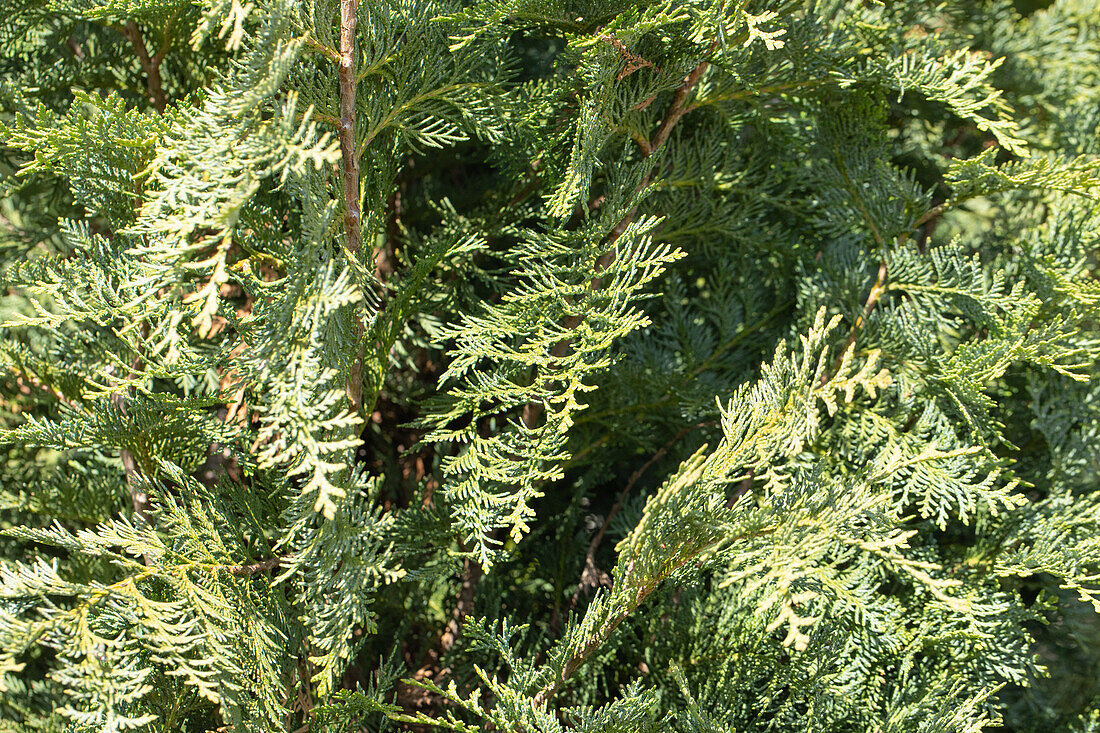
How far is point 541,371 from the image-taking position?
981 mm

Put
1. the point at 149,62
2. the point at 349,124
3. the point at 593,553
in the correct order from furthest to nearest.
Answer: the point at 593,553, the point at 149,62, the point at 349,124

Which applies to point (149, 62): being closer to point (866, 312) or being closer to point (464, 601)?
point (464, 601)

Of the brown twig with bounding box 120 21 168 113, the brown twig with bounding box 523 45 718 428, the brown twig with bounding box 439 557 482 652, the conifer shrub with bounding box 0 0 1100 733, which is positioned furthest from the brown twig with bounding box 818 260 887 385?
the brown twig with bounding box 120 21 168 113

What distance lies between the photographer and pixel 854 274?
1271mm

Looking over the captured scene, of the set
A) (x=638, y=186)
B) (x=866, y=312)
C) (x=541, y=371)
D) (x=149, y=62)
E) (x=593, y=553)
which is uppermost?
(x=149, y=62)

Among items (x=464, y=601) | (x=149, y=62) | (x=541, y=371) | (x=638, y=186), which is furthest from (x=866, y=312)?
(x=149, y=62)

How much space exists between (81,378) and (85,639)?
1.93 ft

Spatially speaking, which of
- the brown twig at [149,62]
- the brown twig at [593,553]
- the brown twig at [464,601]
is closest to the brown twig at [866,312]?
the brown twig at [593,553]

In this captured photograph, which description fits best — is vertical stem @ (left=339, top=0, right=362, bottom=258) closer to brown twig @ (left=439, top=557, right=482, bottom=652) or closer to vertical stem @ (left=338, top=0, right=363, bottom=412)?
vertical stem @ (left=338, top=0, right=363, bottom=412)

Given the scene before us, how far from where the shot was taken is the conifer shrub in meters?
0.86

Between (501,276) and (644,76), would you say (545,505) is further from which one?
(644,76)

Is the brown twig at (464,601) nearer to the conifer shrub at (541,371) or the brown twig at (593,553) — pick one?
the conifer shrub at (541,371)

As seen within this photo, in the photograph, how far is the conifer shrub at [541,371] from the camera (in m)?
0.86

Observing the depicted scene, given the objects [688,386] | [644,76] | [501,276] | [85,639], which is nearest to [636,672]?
[688,386]
